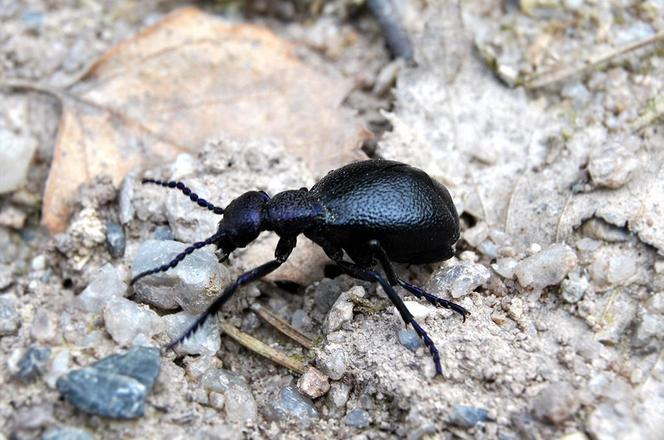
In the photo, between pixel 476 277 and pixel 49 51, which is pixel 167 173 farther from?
pixel 476 277

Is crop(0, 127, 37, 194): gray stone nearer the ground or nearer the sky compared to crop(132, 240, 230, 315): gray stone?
nearer the sky

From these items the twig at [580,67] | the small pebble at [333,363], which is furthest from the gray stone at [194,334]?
the twig at [580,67]

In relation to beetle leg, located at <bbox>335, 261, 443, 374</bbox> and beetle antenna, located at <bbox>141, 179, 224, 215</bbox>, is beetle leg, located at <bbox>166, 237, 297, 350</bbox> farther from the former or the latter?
beetle antenna, located at <bbox>141, 179, 224, 215</bbox>

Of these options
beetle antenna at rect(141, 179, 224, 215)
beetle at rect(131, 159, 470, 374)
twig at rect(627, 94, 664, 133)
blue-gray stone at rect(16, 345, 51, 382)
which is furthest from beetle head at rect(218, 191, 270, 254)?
twig at rect(627, 94, 664, 133)

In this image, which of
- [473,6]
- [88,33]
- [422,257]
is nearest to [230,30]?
[88,33]

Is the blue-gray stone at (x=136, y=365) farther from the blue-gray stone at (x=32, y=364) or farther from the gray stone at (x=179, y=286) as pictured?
the gray stone at (x=179, y=286)

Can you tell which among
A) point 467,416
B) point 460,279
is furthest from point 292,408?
point 460,279

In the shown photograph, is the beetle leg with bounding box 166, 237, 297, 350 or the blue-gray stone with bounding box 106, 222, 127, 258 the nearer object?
the beetle leg with bounding box 166, 237, 297, 350
